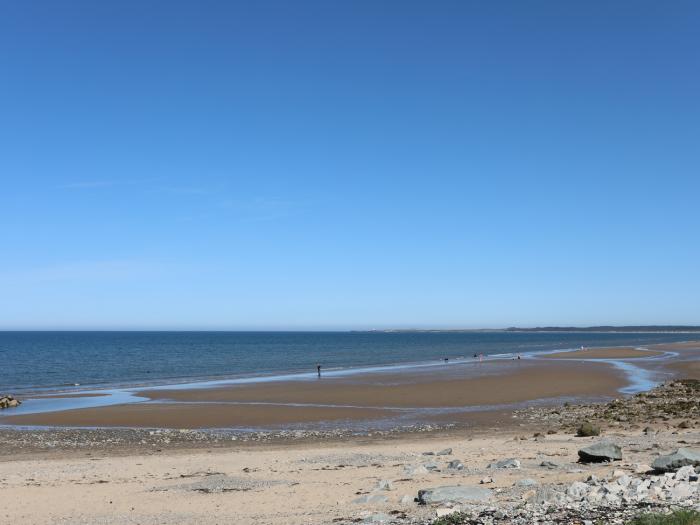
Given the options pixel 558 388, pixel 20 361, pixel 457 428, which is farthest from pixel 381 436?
pixel 20 361

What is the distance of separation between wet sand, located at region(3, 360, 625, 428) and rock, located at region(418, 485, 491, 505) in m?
16.5

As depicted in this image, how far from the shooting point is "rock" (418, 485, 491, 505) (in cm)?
1221

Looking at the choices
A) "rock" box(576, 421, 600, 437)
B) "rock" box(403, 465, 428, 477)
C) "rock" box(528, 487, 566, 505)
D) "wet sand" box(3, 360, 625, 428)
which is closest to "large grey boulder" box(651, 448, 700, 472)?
"rock" box(528, 487, 566, 505)

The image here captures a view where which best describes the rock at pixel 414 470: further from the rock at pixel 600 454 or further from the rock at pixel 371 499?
the rock at pixel 600 454

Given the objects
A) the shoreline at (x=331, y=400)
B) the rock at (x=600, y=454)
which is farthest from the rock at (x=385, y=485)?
the shoreline at (x=331, y=400)

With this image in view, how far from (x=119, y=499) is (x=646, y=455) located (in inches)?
525

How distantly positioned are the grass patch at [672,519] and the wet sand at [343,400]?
2044 cm

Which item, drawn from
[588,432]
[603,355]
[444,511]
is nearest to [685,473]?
[444,511]

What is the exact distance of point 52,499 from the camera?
14820 millimetres

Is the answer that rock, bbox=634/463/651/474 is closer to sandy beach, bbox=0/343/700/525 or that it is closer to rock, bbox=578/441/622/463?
sandy beach, bbox=0/343/700/525

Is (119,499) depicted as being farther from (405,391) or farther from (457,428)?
(405,391)

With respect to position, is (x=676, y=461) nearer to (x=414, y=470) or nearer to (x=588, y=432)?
(x=414, y=470)

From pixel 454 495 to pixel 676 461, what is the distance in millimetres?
5012

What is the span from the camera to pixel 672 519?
28.6ft
